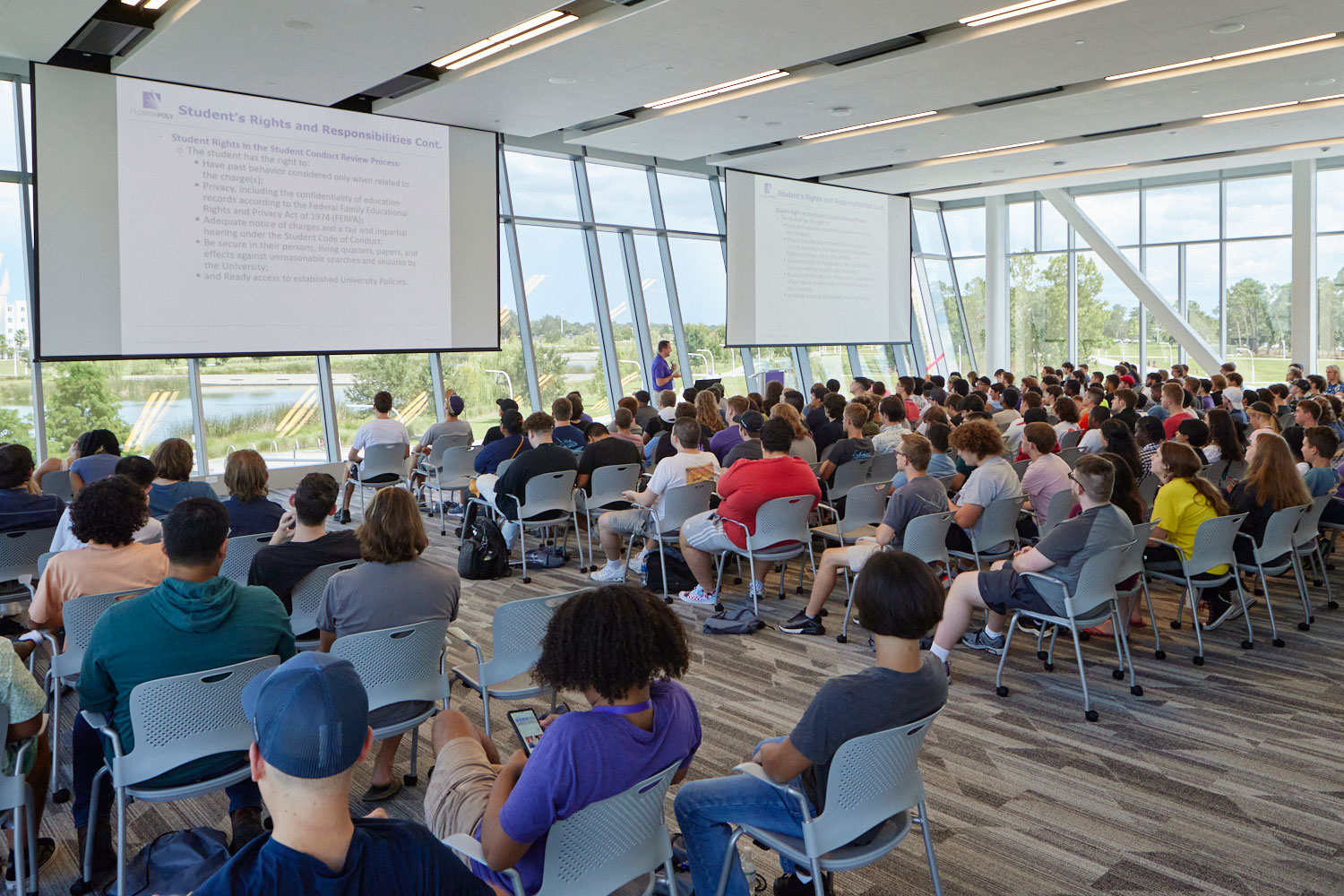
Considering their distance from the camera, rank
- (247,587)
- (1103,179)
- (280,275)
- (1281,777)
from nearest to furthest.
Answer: (247,587) → (1281,777) → (280,275) → (1103,179)

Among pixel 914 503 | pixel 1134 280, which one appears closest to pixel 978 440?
pixel 914 503

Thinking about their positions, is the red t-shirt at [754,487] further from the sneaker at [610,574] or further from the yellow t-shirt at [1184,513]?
the yellow t-shirt at [1184,513]

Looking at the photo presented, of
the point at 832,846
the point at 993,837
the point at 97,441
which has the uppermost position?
the point at 97,441

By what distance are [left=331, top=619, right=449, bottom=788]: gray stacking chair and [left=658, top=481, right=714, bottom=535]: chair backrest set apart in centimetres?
305

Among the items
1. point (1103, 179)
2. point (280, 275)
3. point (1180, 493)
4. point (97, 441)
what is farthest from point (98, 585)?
point (1103, 179)

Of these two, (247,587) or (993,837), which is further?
(993,837)

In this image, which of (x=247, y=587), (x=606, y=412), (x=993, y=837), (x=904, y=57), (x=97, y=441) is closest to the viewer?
(x=247, y=587)

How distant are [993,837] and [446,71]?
844 centimetres

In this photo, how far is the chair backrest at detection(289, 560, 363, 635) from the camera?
4020 millimetres

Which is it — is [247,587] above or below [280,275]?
below

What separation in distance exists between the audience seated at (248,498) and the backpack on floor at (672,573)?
273 cm

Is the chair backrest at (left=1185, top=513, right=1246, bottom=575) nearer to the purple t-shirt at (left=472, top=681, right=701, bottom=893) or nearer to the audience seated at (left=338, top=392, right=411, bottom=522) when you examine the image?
A: the purple t-shirt at (left=472, top=681, right=701, bottom=893)

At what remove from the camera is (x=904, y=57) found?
343 inches

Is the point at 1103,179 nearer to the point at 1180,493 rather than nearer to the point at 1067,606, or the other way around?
the point at 1180,493
